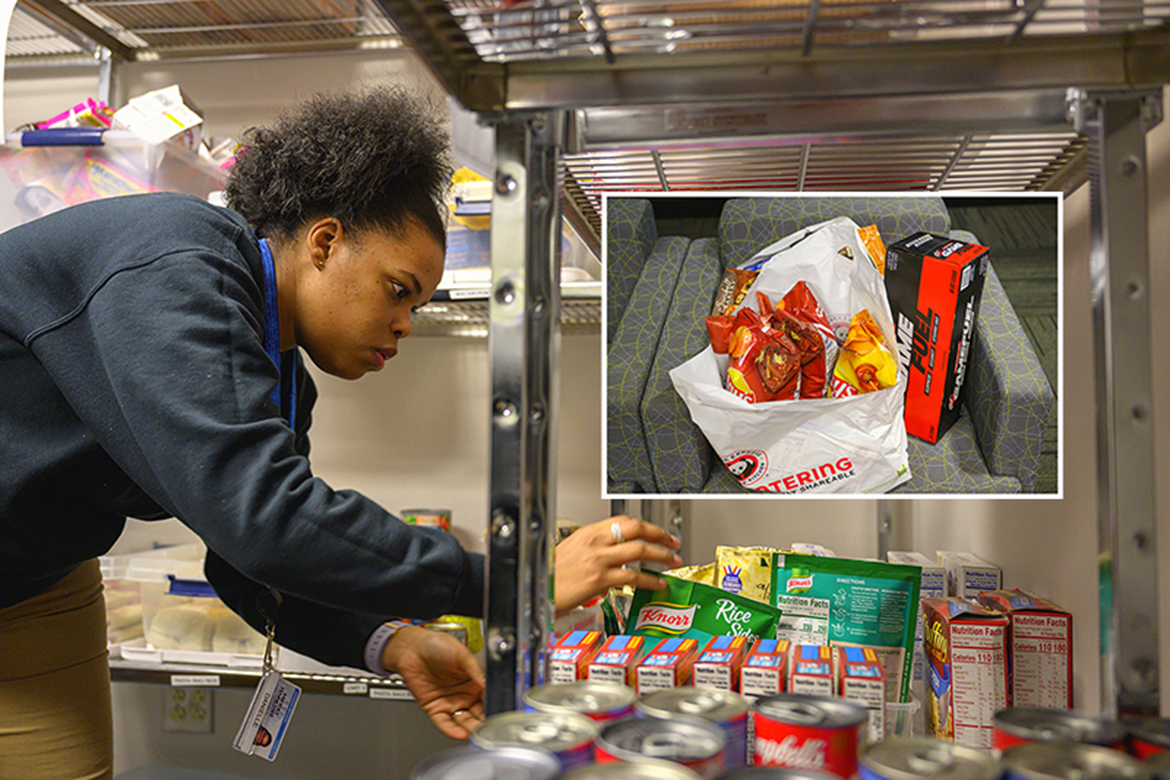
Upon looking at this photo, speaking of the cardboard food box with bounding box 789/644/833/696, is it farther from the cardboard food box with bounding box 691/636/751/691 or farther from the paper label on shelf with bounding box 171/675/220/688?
the paper label on shelf with bounding box 171/675/220/688

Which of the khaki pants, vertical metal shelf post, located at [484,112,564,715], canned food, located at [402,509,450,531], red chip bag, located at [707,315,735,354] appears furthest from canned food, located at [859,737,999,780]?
canned food, located at [402,509,450,531]

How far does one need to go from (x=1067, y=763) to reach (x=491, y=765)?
0.30m

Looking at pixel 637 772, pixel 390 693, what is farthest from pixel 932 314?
pixel 390 693

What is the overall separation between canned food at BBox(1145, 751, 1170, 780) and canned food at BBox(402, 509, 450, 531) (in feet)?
5.09

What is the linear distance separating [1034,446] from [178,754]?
2.27 meters

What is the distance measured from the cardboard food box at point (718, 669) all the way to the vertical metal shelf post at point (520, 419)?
0.13 meters

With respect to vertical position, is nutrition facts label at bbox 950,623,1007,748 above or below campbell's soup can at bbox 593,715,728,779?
below

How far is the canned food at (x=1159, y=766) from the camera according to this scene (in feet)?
1.36

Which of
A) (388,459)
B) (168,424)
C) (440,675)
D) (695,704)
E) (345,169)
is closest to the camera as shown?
(695,704)

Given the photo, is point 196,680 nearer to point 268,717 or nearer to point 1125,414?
point 268,717

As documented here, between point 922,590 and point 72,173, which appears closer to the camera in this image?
point 922,590

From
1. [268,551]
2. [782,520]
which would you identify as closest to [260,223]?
[268,551]

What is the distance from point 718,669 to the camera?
0.64 meters

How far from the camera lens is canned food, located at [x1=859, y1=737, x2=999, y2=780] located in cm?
41
